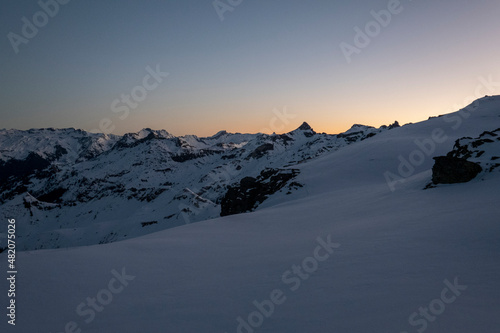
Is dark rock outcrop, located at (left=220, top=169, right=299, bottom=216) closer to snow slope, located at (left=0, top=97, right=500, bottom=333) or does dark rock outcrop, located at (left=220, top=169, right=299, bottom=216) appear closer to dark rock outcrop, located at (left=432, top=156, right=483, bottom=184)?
dark rock outcrop, located at (left=432, top=156, right=483, bottom=184)

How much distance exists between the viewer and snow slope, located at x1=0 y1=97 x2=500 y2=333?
483 cm

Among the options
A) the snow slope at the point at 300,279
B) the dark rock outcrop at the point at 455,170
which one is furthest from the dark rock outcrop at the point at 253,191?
the snow slope at the point at 300,279

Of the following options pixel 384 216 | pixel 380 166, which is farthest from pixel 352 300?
pixel 380 166

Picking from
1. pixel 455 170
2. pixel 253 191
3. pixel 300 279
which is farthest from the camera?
pixel 253 191

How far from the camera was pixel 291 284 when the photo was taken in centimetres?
671

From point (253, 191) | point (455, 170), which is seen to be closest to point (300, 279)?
point (455, 170)

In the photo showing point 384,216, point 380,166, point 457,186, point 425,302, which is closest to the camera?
point 425,302

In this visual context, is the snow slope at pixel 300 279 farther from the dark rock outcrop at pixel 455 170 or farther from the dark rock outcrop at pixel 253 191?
the dark rock outcrop at pixel 253 191

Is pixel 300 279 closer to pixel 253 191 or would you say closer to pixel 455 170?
pixel 455 170

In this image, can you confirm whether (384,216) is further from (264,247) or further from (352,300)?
(352,300)

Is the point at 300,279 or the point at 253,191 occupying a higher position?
the point at 253,191

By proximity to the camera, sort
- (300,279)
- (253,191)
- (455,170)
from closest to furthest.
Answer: (300,279) → (455,170) → (253,191)

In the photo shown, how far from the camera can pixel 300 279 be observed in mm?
6973

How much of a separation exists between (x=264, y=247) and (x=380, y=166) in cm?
3248
